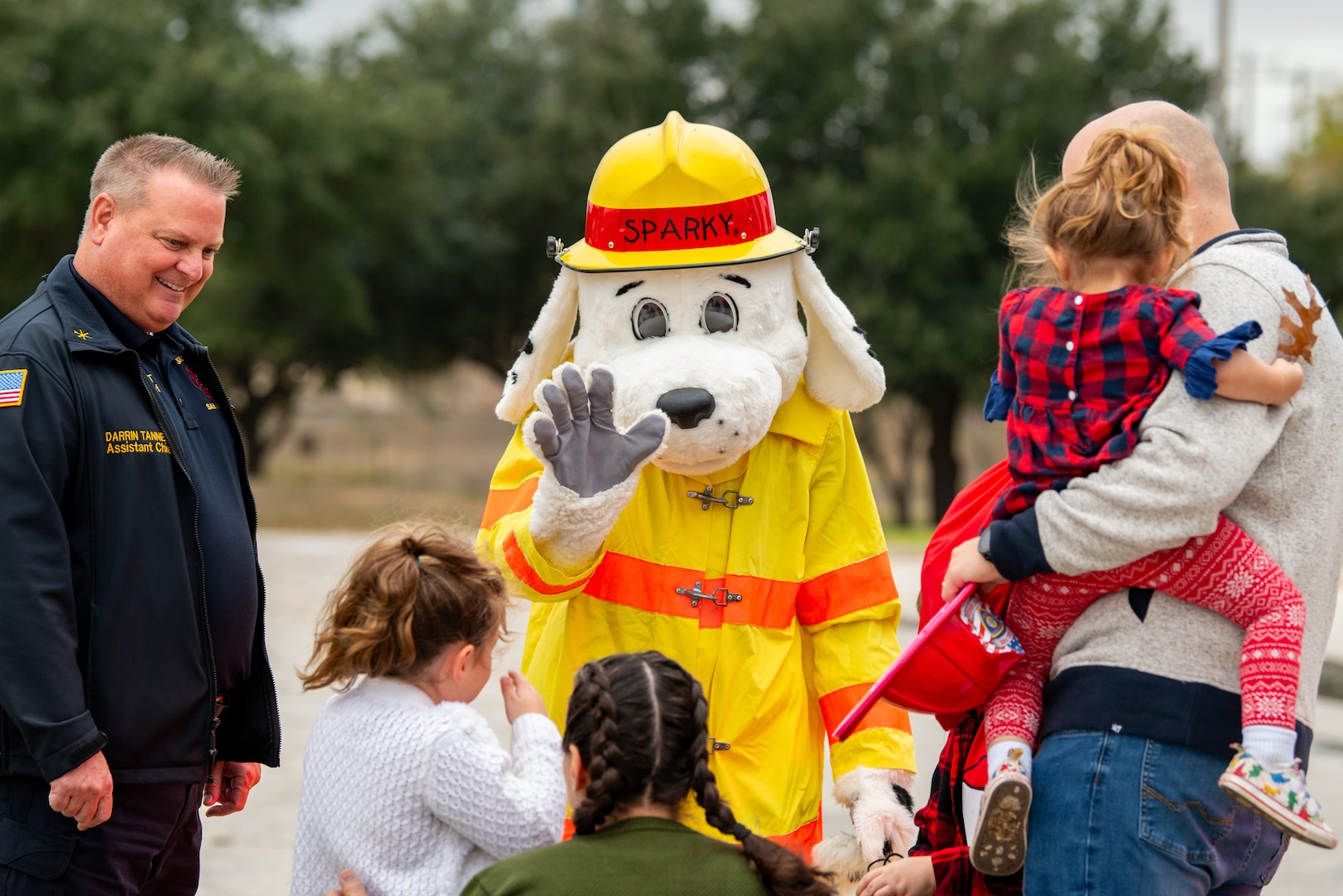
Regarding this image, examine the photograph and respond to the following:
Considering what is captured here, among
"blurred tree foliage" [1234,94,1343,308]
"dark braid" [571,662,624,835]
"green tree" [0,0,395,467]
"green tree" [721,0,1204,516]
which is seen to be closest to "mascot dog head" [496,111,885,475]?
"dark braid" [571,662,624,835]

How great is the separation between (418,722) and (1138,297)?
56.8 inches

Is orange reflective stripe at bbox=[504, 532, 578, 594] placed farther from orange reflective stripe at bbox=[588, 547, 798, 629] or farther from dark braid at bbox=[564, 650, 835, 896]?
dark braid at bbox=[564, 650, 835, 896]

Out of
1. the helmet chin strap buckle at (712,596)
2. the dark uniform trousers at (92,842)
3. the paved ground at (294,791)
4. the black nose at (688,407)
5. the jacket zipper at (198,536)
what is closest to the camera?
the dark uniform trousers at (92,842)

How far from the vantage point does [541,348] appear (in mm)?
3438

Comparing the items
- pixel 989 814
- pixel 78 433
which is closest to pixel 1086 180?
pixel 989 814

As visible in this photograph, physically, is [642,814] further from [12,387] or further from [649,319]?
[12,387]

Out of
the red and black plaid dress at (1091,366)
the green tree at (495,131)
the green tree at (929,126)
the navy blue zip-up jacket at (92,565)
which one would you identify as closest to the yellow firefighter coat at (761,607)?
the navy blue zip-up jacket at (92,565)

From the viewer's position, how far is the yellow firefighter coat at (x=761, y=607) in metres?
3.13

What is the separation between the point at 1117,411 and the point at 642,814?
1.01 metres

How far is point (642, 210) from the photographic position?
129 inches

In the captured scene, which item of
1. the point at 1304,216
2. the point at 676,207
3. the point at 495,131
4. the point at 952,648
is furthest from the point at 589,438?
the point at 495,131

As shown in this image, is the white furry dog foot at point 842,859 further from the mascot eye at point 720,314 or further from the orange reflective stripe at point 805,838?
the mascot eye at point 720,314

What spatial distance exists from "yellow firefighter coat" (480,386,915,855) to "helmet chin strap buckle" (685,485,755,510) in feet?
0.05

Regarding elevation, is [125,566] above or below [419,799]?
above
